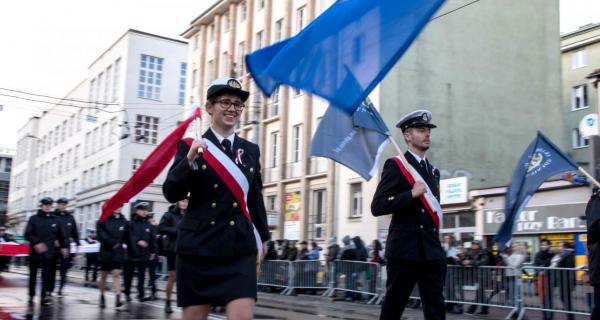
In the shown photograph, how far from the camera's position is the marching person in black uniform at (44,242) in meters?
12.6

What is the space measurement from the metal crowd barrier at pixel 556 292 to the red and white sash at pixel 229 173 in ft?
32.1

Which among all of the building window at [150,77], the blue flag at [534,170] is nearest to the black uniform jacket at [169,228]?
the blue flag at [534,170]

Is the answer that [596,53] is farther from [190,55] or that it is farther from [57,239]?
[57,239]

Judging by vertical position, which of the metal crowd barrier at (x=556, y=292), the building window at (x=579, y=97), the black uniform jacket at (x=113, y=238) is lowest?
the metal crowd barrier at (x=556, y=292)

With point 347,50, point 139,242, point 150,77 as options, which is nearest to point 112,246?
point 139,242

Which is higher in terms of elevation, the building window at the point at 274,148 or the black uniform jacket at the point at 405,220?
the building window at the point at 274,148

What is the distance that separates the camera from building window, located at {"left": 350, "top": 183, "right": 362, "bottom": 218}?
31.1m

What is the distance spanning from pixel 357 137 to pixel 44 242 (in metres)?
7.75

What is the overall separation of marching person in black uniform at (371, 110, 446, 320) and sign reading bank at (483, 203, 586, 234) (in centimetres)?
1928

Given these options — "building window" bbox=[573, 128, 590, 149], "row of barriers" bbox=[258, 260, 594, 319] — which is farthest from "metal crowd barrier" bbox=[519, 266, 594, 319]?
"building window" bbox=[573, 128, 590, 149]

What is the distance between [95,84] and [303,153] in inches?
1417

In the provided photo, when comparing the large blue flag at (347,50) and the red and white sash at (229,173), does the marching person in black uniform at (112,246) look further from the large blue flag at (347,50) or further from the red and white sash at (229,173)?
the red and white sash at (229,173)

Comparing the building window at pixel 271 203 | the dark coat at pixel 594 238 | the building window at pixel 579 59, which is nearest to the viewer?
the dark coat at pixel 594 238

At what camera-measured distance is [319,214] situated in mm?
33844
